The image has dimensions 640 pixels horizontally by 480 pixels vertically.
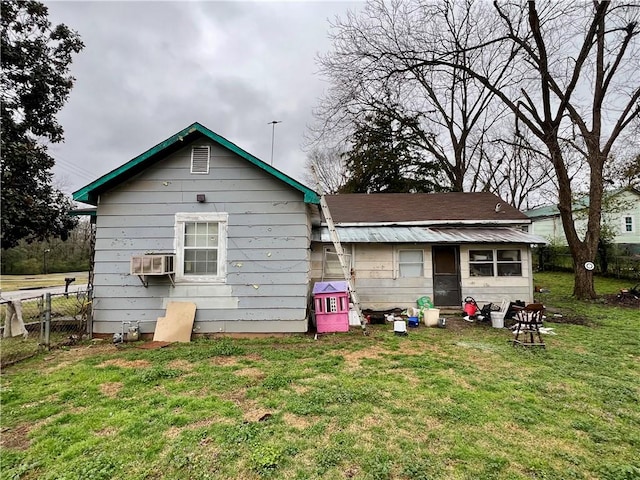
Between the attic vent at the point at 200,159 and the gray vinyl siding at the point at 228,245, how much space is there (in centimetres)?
11

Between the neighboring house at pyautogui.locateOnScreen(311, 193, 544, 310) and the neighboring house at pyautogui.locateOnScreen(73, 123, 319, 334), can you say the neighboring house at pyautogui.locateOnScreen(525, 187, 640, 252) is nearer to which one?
the neighboring house at pyautogui.locateOnScreen(311, 193, 544, 310)

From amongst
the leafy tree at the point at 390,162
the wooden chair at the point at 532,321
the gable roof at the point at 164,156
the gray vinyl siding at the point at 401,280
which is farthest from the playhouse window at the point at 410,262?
the leafy tree at the point at 390,162

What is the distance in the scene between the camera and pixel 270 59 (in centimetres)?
1216

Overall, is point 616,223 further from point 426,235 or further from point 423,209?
point 426,235

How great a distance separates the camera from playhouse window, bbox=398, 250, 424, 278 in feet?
32.7

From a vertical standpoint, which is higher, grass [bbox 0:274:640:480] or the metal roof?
the metal roof

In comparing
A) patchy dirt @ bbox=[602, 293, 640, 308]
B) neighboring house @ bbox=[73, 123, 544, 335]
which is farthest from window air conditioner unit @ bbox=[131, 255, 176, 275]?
patchy dirt @ bbox=[602, 293, 640, 308]

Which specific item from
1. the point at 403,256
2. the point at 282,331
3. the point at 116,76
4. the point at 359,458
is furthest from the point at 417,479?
the point at 116,76

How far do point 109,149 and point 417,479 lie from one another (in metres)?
32.3

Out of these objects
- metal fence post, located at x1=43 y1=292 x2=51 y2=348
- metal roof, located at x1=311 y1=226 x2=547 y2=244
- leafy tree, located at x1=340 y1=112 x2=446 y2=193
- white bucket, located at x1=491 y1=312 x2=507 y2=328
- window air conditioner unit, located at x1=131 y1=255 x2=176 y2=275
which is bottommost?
white bucket, located at x1=491 y1=312 x2=507 y2=328

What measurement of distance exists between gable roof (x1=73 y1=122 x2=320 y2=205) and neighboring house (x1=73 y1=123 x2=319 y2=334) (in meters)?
0.02

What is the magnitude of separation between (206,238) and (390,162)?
1773cm

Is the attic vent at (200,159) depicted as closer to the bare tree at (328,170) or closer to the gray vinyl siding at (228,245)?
the gray vinyl siding at (228,245)

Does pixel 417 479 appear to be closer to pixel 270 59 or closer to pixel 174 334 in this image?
pixel 174 334
